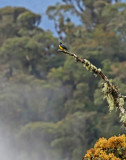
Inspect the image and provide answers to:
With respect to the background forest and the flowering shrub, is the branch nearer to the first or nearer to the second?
the flowering shrub

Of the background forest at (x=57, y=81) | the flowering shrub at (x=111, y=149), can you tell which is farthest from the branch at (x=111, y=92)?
the background forest at (x=57, y=81)

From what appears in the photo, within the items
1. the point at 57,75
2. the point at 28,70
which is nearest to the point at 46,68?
the point at 28,70

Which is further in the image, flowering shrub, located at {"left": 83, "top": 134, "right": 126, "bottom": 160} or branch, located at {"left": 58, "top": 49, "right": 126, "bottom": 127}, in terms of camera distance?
flowering shrub, located at {"left": 83, "top": 134, "right": 126, "bottom": 160}

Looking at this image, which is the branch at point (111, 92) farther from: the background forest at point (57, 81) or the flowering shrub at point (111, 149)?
the background forest at point (57, 81)

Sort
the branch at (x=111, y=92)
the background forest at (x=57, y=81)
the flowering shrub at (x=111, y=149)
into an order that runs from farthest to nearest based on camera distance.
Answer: the background forest at (x=57, y=81) < the flowering shrub at (x=111, y=149) < the branch at (x=111, y=92)

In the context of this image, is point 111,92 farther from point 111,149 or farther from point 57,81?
point 57,81

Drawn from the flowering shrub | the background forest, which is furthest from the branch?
the background forest

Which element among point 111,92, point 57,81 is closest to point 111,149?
point 111,92

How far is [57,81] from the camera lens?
2073 inches

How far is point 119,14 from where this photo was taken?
200 feet

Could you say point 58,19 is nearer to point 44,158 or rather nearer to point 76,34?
point 76,34

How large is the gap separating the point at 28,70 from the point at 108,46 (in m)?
9.81

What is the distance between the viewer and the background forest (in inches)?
1697

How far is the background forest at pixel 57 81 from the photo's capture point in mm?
43094
